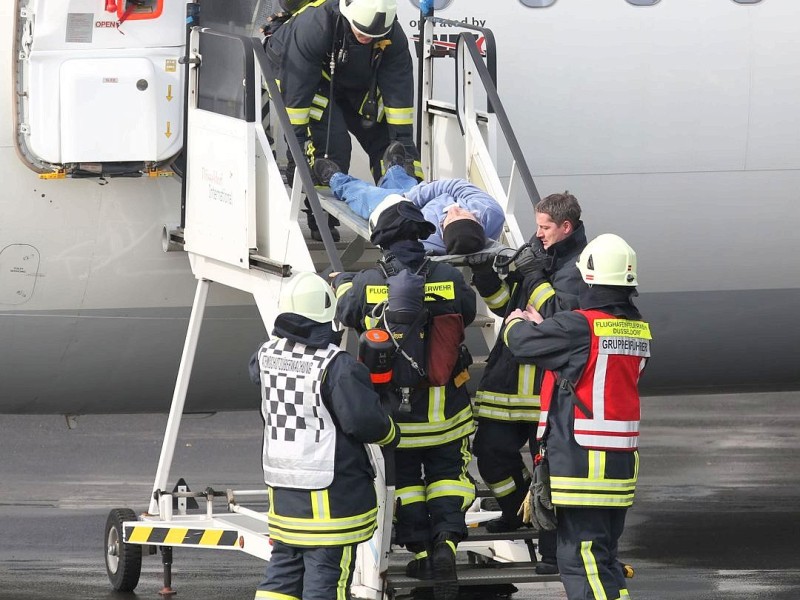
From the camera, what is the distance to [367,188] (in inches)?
257

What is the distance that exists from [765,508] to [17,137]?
6658 millimetres

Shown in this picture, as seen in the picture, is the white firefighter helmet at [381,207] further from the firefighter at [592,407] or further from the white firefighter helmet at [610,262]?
the white firefighter helmet at [610,262]

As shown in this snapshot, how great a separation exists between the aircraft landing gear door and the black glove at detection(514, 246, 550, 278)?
215 cm

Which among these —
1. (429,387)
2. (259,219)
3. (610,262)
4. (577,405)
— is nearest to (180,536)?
(259,219)

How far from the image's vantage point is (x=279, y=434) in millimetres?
5344

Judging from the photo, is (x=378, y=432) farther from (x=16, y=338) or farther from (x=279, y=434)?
(x=16, y=338)

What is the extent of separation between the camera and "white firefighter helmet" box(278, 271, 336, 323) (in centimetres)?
531

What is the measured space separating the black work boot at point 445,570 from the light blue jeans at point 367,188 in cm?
161

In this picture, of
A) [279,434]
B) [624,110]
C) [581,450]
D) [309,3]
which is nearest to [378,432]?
[279,434]

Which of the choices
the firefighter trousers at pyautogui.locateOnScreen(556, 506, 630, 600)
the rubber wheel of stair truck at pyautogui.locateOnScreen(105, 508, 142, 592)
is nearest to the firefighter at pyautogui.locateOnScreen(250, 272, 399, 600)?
the firefighter trousers at pyautogui.locateOnScreen(556, 506, 630, 600)

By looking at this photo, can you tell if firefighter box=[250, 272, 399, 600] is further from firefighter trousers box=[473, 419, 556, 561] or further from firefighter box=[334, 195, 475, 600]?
firefighter trousers box=[473, 419, 556, 561]

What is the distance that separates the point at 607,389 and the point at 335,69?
251cm

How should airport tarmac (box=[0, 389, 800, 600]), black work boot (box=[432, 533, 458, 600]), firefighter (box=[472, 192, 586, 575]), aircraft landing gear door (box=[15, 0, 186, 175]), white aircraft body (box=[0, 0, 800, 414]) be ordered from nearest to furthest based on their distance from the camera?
1. black work boot (box=[432, 533, 458, 600])
2. firefighter (box=[472, 192, 586, 575])
3. aircraft landing gear door (box=[15, 0, 186, 175])
4. white aircraft body (box=[0, 0, 800, 414])
5. airport tarmac (box=[0, 389, 800, 600])

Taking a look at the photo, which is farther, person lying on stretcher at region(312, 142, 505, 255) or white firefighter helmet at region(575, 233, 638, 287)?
person lying on stretcher at region(312, 142, 505, 255)
